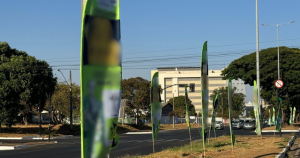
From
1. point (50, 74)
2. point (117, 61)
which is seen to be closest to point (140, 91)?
point (50, 74)

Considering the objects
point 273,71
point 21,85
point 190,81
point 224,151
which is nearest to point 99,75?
point 224,151

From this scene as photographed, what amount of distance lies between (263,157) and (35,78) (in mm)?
29837

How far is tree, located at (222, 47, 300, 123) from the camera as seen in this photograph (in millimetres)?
46312

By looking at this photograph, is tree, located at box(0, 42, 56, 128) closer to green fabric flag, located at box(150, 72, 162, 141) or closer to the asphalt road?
the asphalt road

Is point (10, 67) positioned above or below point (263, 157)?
above

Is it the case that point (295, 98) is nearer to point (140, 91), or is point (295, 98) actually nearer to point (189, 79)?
point (140, 91)

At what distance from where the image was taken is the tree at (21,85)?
3775cm

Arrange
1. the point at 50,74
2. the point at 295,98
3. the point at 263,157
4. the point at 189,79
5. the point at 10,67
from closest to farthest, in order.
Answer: the point at 263,157 < the point at 10,67 < the point at 50,74 < the point at 295,98 < the point at 189,79

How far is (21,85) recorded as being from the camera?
38156mm

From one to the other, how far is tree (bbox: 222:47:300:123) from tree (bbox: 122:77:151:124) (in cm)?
1292

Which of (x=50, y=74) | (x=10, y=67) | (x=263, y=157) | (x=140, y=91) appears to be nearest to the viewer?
(x=263, y=157)

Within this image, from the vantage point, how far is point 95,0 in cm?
555

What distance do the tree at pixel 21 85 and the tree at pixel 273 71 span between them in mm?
23495

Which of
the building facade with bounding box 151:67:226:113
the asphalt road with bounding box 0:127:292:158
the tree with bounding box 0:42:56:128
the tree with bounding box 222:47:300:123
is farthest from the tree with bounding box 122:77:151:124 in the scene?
the building facade with bounding box 151:67:226:113
